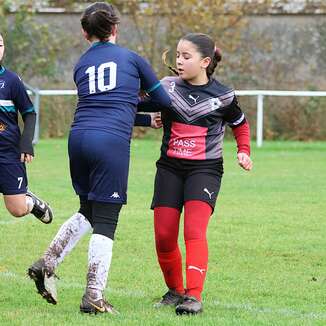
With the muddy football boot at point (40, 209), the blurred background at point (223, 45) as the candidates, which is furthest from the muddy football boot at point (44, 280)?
the blurred background at point (223, 45)

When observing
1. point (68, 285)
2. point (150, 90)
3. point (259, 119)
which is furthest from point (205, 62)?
point (259, 119)

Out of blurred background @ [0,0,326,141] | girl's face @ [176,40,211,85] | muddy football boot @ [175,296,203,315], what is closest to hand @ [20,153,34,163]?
girl's face @ [176,40,211,85]

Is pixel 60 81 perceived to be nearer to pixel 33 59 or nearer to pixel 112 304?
pixel 33 59

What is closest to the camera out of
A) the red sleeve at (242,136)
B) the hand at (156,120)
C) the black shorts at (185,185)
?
the black shorts at (185,185)

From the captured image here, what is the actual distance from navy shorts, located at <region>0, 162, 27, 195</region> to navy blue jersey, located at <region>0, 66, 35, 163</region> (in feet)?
0.17

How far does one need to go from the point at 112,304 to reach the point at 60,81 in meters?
21.1

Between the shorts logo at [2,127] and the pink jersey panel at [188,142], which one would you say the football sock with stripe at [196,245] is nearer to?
the pink jersey panel at [188,142]

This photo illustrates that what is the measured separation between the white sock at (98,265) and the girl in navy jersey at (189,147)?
1.88 ft

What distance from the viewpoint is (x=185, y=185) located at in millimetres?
6906

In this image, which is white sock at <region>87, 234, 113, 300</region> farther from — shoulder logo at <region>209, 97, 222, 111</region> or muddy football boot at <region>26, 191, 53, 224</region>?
muddy football boot at <region>26, 191, 53, 224</region>

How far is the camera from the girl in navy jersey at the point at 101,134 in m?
6.40

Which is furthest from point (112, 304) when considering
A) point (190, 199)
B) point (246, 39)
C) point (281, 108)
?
point (246, 39)

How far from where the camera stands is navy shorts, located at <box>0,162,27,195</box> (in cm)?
772

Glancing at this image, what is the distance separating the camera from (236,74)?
2698 centimetres
